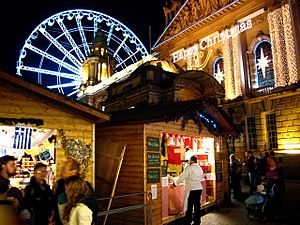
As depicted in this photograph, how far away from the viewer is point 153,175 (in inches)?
369

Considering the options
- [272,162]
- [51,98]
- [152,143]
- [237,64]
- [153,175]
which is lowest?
[153,175]

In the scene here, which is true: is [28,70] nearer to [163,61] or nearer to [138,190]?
[163,61]

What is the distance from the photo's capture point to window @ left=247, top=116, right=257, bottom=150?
2439cm

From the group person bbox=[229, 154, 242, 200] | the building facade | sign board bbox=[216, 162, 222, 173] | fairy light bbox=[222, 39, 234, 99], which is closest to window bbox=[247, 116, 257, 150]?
the building facade

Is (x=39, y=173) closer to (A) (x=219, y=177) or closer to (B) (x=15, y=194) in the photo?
(B) (x=15, y=194)

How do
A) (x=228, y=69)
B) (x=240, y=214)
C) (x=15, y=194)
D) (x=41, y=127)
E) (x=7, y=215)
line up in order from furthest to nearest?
(x=228, y=69)
(x=240, y=214)
(x=41, y=127)
(x=15, y=194)
(x=7, y=215)

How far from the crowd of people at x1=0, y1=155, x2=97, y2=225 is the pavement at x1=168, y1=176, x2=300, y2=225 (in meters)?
6.15

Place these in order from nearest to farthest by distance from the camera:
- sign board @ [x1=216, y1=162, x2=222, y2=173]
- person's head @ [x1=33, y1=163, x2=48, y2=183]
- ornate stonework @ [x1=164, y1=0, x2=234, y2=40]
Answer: person's head @ [x1=33, y1=163, x2=48, y2=183], sign board @ [x1=216, y1=162, x2=222, y2=173], ornate stonework @ [x1=164, y1=0, x2=234, y2=40]

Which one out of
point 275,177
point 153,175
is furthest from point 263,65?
point 153,175

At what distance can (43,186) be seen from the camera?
524 cm

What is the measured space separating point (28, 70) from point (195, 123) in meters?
24.4

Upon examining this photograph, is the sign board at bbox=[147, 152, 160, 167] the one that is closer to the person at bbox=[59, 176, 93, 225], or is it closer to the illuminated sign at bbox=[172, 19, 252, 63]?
the person at bbox=[59, 176, 93, 225]

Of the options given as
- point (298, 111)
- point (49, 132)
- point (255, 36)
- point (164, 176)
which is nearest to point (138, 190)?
point (164, 176)

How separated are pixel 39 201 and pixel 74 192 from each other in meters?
1.79
